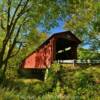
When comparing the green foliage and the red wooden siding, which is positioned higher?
the green foliage

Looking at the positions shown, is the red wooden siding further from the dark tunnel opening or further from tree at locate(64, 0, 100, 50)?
tree at locate(64, 0, 100, 50)

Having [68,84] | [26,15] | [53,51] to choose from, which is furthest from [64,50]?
[68,84]

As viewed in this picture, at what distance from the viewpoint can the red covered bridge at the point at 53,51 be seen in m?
35.7

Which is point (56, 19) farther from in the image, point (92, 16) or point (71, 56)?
point (92, 16)

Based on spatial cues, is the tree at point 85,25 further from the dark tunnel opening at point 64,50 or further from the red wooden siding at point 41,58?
the red wooden siding at point 41,58

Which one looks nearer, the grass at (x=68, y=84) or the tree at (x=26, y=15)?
the grass at (x=68, y=84)

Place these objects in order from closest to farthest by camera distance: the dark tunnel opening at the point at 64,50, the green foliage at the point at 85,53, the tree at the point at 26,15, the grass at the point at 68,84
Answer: the grass at the point at 68,84 < the tree at the point at 26,15 < the dark tunnel opening at the point at 64,50 < the green foliage at the point at 85,53

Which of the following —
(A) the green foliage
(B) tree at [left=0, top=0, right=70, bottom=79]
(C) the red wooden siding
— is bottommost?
(C) the red wooden siding

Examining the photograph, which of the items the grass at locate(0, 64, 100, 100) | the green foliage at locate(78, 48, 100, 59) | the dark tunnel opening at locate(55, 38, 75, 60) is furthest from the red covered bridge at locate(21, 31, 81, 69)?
the green foliage at locate(78, 48, 100, 59)

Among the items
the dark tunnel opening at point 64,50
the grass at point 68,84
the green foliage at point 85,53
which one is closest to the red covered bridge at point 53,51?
the dark tunnel opening at point 64,50

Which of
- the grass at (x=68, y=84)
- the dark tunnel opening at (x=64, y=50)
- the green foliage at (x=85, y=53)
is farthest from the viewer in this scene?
the green foliage at (x=85, y=53)

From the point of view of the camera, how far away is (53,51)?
3559 centimetres

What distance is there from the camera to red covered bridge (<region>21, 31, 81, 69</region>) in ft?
117

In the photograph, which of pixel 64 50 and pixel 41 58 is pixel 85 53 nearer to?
pixel 64 50
